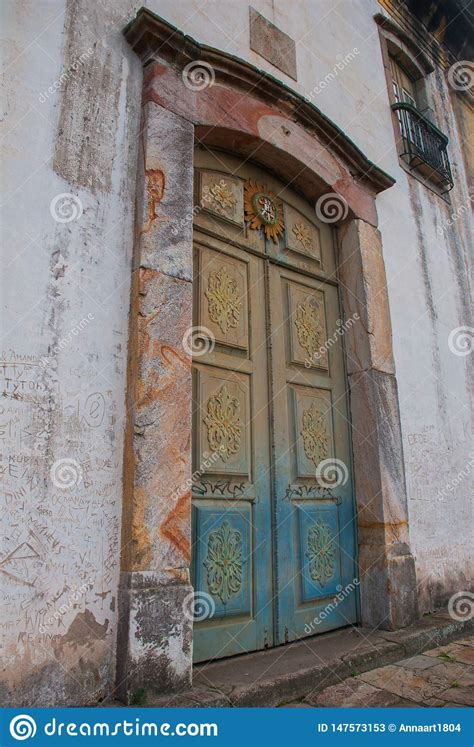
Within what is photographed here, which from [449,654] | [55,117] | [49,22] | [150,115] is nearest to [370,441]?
[449,654]

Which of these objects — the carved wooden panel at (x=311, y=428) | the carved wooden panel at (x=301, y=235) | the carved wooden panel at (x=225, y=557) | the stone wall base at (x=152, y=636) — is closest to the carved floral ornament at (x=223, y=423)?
the carved wooden panel at (x=225, y=557)

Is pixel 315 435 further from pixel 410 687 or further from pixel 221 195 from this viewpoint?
pixel 221 195

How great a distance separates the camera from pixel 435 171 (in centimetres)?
555

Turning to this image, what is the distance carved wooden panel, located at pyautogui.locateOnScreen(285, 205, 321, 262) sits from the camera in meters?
4.01

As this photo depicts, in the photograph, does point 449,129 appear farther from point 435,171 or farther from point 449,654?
point 449,654

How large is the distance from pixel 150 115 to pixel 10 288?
4.37 feet

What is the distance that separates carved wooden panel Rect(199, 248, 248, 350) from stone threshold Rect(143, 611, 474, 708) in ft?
5.65

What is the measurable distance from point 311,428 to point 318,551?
30.8 inches

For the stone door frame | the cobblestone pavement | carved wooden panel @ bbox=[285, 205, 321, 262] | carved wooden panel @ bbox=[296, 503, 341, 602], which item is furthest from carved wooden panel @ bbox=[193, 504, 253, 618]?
carved wooden panel @ bbox=[285, 205, 321, 262]

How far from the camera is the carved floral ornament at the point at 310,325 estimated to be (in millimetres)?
3846

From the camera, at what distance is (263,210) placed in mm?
3830

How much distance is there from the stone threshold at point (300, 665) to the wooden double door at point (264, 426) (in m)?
0.10

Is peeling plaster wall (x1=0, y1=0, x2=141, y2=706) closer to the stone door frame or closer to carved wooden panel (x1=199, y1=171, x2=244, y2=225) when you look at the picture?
the stone door frame

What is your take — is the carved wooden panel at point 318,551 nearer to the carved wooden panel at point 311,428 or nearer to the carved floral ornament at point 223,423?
the carved wooden panel at point 311,428
